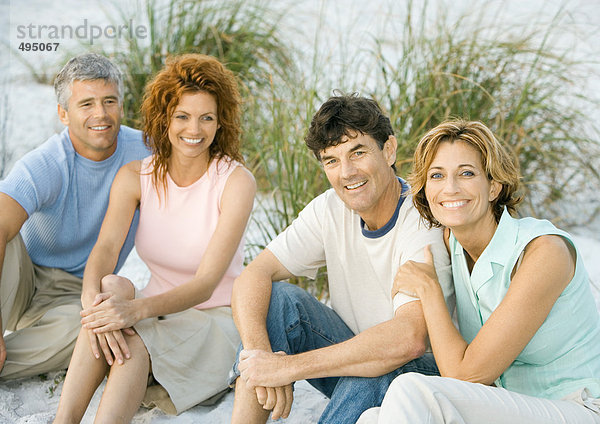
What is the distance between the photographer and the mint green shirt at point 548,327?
5.71 feet

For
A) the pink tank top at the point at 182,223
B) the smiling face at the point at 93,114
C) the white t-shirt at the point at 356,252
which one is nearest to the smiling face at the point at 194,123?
the pink tank top at the point at 182,223

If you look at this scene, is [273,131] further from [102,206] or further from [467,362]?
[467,362]

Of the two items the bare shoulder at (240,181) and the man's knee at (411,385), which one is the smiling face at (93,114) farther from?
the man's knee at (411,385)

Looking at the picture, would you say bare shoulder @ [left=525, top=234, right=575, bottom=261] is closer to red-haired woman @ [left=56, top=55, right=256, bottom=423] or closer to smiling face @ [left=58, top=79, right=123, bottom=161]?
red-haired woman @ [left=56, top=55, right=256, bottom=423]

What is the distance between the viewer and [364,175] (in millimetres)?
2084

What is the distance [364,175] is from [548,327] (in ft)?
2.29

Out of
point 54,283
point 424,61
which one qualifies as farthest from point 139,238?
point 424,61

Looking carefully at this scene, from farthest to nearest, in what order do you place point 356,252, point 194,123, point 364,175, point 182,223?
point 182,223, point 194,123, point 356,252, point 364,175

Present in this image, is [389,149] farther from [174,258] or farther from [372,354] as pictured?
[174,258]

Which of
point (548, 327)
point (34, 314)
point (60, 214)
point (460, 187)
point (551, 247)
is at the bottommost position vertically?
point (34, 314)

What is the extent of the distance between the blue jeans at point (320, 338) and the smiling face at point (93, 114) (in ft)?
3.38

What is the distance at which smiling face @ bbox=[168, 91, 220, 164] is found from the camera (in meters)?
2.50

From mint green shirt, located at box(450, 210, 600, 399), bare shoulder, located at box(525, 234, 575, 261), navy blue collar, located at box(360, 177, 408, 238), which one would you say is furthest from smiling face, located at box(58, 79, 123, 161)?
bare shoulder, located at box(525, 234, 575, 261)

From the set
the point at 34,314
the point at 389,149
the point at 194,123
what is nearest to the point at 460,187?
the point at 389,149
